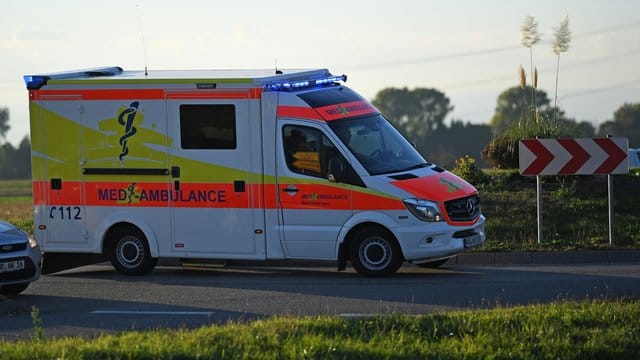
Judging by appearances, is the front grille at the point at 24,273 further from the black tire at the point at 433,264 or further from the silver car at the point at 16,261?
the black tire at the point at 433,264

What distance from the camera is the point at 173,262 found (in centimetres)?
1852

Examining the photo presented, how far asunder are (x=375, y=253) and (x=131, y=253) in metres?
3.49

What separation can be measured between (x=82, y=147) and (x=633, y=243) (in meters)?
8.03

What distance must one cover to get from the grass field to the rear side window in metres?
4.33

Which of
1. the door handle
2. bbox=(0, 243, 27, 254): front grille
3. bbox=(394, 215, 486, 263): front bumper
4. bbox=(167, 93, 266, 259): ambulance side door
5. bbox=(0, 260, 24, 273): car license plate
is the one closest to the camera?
bbox=(0, 260, 24, 273): car license plate

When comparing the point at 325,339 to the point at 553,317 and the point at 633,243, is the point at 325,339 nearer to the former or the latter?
the point at 553,317

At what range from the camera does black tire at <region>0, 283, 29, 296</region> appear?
1532 centimetres

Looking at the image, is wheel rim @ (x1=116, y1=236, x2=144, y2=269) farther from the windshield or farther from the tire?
the windshield

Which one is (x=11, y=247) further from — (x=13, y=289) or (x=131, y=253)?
(x=131, y=253)

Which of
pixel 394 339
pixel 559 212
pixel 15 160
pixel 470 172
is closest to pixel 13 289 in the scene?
pixel 394 339

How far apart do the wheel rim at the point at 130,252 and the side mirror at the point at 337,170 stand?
2.95 m

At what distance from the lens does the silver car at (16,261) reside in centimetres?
1469

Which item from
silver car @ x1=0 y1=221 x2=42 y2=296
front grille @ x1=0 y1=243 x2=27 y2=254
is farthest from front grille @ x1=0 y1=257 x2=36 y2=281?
front grille @ x1=0 y1=243 x2=27 y2=254

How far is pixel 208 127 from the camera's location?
53.6 feet
